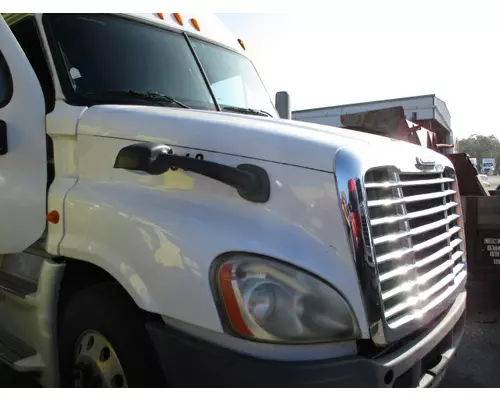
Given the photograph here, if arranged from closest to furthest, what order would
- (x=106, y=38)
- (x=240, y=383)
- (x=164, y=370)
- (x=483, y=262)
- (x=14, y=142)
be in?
(x=240, y=383) → (x=164, y=370) → (x=14, y=142) → (x=106, y=38) → (x=483, y=262)

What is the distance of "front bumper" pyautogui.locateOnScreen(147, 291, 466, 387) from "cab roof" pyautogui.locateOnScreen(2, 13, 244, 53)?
7.20 feet

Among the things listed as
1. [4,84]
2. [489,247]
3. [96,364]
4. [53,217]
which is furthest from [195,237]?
[489,247]

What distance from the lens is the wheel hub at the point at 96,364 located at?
2195 mm

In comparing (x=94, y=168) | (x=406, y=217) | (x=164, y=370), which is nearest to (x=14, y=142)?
(x=94, y=168)

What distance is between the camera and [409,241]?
221 centimetres

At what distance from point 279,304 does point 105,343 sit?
96cm

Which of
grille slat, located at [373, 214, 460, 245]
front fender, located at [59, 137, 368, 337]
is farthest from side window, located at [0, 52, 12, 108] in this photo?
grille slat, located at [373, 214, 460, 245]

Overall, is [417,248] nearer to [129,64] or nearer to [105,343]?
[105,343]

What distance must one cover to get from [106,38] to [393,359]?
2519mm

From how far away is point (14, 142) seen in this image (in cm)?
273

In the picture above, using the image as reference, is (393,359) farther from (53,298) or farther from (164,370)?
(53,298)

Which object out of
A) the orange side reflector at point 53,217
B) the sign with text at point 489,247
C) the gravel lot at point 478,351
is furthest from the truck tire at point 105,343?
the sign with text at point 489,247

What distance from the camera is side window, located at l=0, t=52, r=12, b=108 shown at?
2734mm

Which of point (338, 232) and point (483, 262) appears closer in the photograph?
point (338, 232)
